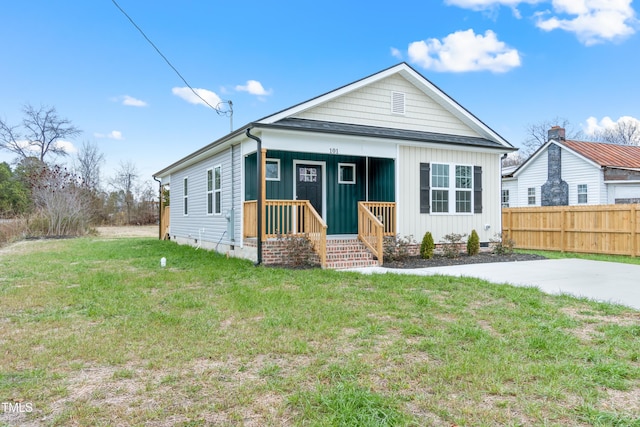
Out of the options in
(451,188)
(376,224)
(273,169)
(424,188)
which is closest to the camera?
(376,224)

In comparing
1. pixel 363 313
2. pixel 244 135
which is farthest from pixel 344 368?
pixel 244 135

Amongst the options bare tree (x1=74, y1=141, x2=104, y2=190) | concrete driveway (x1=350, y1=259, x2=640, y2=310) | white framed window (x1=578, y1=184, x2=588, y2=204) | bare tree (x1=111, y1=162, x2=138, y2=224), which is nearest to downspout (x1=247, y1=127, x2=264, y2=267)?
concrete driveway (x1=350, y1=259, x2=640, y2=310)

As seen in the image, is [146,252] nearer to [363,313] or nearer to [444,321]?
[363,313]

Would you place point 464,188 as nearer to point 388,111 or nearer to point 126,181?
point 388,111

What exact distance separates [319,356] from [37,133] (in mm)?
36119

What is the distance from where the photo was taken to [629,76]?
87.5ft

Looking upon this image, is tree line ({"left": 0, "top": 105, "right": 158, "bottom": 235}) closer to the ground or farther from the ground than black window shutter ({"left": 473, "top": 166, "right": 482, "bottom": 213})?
farther from the ground

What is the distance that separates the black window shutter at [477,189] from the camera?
39.2 feet

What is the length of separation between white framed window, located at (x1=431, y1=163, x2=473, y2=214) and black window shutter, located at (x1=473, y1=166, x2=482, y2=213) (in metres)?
0.11

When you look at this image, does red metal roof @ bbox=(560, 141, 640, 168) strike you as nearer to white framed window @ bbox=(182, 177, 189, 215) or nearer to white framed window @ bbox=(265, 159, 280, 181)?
white framed window @ bbox=(265, 159, 280, 181)

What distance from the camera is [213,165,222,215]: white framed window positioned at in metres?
11.9

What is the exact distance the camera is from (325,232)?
896 centimetres

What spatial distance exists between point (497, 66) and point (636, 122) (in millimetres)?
23147

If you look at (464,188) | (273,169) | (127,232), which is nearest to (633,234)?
(464,188)
